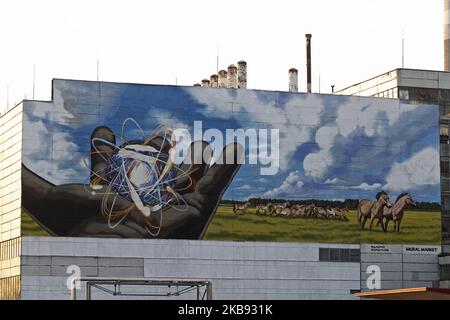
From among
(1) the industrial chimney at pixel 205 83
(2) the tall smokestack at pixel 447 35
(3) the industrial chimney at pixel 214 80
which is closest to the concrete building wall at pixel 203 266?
(3) the industrial chimney at pixel 214 80

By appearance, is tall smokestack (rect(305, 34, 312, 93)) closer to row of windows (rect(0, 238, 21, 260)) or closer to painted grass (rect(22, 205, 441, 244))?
painted grass (rect(22, 205, 441, 244))

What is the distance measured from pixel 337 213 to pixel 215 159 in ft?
40.9

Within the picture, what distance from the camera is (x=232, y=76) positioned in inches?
3799

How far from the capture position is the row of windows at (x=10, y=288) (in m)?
85.2

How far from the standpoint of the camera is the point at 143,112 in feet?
291

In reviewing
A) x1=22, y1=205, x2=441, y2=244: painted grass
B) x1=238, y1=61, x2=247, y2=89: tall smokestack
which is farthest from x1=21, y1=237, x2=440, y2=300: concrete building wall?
x1=238, y1=61, x2=247, y2=89: tall smokestack

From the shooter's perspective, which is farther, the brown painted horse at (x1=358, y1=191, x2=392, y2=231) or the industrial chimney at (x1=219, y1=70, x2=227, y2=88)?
the industrial chimney at (x1=219, y1=70, x2=227, y2=88)

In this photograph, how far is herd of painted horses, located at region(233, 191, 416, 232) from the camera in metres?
90.6

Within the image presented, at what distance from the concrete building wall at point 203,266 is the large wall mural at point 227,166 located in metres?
1.02

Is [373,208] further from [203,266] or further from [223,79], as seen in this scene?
[223,79]

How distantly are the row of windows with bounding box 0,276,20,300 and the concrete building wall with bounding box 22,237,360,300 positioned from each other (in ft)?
4.19
